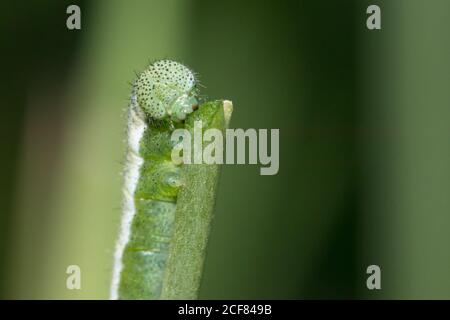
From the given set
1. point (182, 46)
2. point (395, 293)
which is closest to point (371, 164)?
point (395, 293)

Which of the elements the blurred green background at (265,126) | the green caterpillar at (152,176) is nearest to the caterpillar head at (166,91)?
the green caterpillar at (152,176)

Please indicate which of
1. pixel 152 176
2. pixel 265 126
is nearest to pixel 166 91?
pixel 152 176

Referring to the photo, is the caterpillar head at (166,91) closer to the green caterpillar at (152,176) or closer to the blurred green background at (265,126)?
the green caterpillar at (152,176)

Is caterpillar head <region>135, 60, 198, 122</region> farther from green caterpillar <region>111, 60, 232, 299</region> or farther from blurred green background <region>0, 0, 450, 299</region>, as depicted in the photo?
blurred green background <region>0, 0, 450, 299</region>

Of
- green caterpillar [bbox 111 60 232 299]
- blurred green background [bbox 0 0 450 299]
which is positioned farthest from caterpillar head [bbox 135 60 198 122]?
blurred green background [bbox 0 0 450 299]

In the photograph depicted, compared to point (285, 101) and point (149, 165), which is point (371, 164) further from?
point (149, 165)

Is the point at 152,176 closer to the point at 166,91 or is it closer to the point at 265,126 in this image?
the point at 166,91
